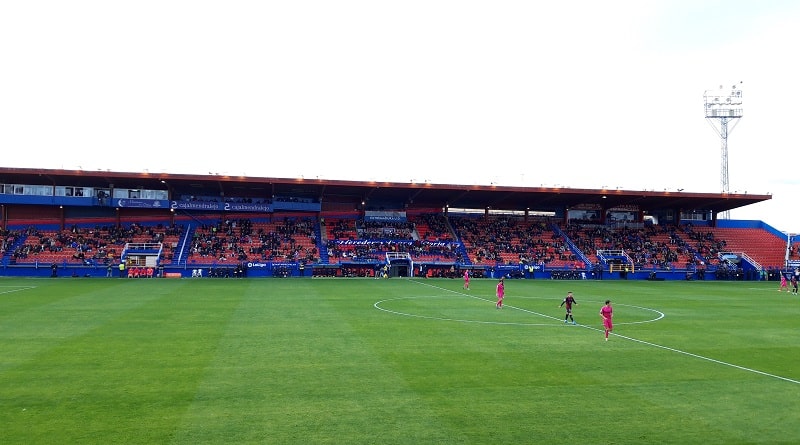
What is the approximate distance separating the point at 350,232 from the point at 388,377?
172ft

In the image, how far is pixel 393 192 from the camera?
66.5 metres

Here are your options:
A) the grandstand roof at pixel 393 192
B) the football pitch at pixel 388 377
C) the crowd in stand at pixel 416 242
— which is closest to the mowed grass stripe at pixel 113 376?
the football pitch at pixel 388 377

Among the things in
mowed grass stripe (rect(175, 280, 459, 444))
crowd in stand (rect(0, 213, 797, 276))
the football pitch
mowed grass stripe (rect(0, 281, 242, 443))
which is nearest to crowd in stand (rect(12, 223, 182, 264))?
crowd in stand (rect(0, 213, 797, 276))

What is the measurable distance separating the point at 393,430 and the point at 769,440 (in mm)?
6317

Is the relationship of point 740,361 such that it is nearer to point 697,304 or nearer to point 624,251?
point 697,304

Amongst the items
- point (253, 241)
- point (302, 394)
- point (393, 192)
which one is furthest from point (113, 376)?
point (393, 192)

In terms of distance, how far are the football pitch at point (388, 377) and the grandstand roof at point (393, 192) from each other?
114 ft

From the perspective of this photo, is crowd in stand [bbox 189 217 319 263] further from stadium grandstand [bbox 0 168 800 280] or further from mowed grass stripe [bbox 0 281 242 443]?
mowed grass stripe [bbox 0 281 242 443]

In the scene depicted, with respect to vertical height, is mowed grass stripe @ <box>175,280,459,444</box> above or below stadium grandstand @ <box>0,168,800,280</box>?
below

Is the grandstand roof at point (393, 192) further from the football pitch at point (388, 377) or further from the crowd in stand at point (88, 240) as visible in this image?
the football pitch at point (388, 377)

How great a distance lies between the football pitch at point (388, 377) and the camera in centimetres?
969

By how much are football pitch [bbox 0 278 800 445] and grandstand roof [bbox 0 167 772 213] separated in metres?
34.7

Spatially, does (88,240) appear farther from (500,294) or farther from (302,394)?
(302,394)

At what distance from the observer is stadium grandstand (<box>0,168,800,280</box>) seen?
185 ft
